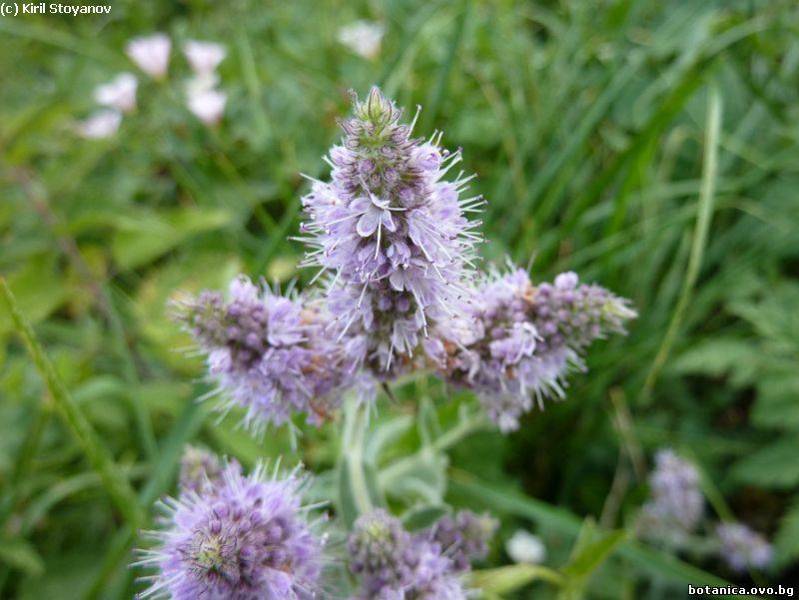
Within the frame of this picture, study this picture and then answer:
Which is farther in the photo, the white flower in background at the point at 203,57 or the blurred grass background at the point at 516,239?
the white flower in background at the point at 203,57

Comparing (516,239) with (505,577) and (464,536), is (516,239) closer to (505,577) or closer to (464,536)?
(505,577)

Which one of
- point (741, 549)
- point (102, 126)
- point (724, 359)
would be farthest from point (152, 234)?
point (741, 549)

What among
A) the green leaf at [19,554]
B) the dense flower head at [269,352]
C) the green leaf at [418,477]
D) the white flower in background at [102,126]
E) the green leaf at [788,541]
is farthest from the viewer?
the white flower in background at [102,126]

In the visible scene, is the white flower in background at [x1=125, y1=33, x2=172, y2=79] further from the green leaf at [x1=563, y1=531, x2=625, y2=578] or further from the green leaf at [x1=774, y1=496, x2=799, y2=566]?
the green leaf at [x1=774, y1=496, x2=799, y2=566]

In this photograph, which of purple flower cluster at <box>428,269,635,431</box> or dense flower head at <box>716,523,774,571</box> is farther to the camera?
dense flower head at <box>716,523,774,571</box>

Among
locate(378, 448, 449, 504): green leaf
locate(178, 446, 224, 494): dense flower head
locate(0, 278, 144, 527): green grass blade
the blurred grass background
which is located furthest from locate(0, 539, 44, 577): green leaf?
locate(378, 448, 449, 504): green leaf

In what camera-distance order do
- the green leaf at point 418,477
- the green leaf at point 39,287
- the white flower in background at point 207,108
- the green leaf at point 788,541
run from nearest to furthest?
the green leaf at point 418,477
the green leaf at point 788,541
the green leaf at point 39,287
the white flower in background at point 207,108

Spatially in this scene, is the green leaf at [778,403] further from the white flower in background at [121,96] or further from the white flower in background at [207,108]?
the white flower in background at [121,96]

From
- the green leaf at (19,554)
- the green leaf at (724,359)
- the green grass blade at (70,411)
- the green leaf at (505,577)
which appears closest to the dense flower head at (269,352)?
the green grass blade at (70,411)
